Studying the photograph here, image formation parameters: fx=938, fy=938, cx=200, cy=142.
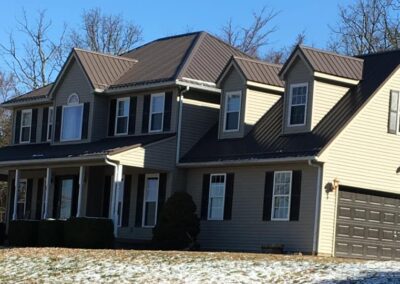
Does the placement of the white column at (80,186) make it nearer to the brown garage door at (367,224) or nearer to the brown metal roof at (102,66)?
the brown metal roof at (102,66)

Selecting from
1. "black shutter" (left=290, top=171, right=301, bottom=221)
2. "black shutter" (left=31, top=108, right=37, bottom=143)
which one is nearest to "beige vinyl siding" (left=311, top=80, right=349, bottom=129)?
"black shutter" (left=290, top=171, right=301, bottom=221)

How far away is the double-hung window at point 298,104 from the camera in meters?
31.0

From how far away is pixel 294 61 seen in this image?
1235 inches

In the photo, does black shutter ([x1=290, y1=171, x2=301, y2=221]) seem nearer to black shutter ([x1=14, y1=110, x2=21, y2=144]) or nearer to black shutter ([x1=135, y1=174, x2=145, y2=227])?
black shutter ([x1=135, y1=174, x2=145, y2=227])

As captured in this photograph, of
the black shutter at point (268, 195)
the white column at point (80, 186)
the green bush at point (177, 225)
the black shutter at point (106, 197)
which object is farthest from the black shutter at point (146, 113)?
the black shutter at point (268, 195)

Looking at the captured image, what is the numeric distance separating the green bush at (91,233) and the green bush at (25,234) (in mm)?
2863

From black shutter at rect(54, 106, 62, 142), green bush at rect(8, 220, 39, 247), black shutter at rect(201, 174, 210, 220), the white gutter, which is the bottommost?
green bush at rect(8, 220, 39, 247)

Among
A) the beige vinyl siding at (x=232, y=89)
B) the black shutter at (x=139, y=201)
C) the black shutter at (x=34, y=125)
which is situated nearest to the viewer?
the beige vinyl siding at (x=232, y=89)

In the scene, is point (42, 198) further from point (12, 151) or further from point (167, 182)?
point (167, 182)

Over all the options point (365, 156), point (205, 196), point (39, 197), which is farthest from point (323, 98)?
point (39, 197)

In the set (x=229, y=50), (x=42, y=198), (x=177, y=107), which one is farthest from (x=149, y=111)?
(x=42, y=198)

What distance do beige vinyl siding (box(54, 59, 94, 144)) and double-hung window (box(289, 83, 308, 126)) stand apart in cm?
938

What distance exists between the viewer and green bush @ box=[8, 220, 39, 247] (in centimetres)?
3516

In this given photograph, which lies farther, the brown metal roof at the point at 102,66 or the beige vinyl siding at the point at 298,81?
the brown metal roof at the point at 102,66
